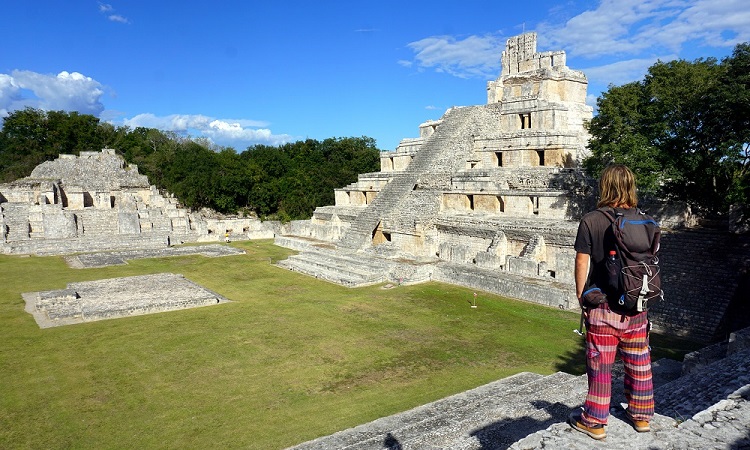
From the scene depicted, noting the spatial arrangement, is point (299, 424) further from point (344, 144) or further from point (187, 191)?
Answer: point (344, 144)

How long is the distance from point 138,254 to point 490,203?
60.9ft

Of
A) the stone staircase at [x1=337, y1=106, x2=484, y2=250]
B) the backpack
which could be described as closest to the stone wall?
the backpack

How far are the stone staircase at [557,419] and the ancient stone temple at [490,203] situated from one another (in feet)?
26.7

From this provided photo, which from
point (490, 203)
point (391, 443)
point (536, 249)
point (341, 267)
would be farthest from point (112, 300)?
point (490, 203)

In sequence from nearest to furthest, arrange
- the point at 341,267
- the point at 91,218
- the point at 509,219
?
the point at 509,219
the point at 341,267
the point at 91,218

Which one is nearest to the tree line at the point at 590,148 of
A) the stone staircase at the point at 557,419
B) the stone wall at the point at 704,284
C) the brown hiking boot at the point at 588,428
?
the stone wall at the point at 704,284

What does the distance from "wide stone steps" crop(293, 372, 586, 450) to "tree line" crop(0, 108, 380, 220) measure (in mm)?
31330

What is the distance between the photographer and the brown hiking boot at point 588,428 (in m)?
4.14

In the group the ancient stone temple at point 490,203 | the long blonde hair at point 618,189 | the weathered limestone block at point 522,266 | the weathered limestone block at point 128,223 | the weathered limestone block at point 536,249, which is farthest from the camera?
the weathered limestone block at point 128,223

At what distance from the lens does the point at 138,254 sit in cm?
2734

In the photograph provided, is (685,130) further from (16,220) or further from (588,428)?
(16,220)

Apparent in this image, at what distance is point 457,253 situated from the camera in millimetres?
21562

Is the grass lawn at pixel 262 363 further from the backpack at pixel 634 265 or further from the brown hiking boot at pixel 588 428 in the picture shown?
the backpack at pixel 634 265

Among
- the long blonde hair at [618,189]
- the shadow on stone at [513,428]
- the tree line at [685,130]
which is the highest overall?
the tree line at [685,130]
